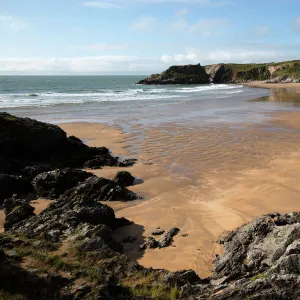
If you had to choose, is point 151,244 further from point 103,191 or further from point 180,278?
point 103,191

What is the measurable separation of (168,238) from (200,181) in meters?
5.09

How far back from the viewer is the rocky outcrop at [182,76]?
11982 cm

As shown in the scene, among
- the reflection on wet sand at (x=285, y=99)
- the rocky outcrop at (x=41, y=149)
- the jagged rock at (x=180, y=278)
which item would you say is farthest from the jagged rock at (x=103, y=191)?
the reflection on wet sand at (x=285, y=99)

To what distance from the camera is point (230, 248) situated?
7156mm

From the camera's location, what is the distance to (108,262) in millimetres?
6516

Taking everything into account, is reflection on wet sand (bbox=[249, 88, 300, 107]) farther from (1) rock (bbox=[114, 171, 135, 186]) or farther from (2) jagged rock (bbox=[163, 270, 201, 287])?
(2) jagged rock (bbox=[163, 270, 201, 287])

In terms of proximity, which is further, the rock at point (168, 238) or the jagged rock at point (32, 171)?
the jagged rock at point (32, 171)

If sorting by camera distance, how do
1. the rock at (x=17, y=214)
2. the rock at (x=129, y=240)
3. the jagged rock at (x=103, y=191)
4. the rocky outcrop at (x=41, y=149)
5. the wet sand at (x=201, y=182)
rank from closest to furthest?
the wet sand at (x=201, y=182), the rock at (x=129, y=240), the rock at (x=17, y=214), the jagged rock at (x=103, y=191), the rocky outcrop at (x=41, y=149)

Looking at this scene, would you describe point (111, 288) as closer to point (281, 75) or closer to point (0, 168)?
point (0, 168)

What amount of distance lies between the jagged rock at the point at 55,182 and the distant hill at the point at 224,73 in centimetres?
9732

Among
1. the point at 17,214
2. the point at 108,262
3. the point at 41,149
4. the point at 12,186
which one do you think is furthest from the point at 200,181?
the point at 41,149

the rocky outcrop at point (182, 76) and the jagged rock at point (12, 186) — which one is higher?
the rocky outcrop at point (182, 76)

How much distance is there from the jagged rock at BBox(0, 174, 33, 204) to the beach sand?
1461 millimetres

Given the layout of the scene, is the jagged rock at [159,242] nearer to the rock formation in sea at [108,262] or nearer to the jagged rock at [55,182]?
the rock formation in sea at [108,262]
